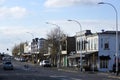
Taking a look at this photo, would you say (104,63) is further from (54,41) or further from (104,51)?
(54,41)

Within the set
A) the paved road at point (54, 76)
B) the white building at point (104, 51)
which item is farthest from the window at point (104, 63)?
the paved road at point (54, 76)

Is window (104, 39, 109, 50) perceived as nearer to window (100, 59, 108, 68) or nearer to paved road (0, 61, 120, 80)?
window (100, 59, 108, 68)

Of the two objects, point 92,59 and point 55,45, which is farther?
point 55,45

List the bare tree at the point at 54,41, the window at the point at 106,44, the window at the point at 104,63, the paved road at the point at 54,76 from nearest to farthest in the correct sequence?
the paved road at the point at 54,76, the window at the point at 104,63, the window at the point at 106,44, the bare tree at the point at 54,41

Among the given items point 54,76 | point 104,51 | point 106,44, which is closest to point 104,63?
point 104,51

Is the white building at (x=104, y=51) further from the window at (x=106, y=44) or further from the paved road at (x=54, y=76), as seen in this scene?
the paved road at (x=54, y=76)

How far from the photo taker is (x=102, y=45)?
3273 inches

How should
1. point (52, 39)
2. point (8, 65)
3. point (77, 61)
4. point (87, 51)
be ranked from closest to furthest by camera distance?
point (8, 65) < point (87, 51) < point (77, 61) < point (52, 39)

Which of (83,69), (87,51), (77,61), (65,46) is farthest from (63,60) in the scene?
(83,69)

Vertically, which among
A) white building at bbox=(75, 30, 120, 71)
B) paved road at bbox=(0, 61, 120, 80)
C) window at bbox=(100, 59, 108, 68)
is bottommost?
paved road at bbox=(0, 61, 120, 80)

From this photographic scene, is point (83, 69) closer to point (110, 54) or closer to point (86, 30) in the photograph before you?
point (110, 54)

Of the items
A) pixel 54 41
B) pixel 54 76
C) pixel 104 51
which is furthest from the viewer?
pixel 54 41

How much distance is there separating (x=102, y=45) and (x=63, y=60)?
33.7 metres

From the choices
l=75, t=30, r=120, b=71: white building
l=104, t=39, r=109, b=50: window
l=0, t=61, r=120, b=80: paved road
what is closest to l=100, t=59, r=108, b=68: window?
l=75, t=30, r=120, b=71: white building
